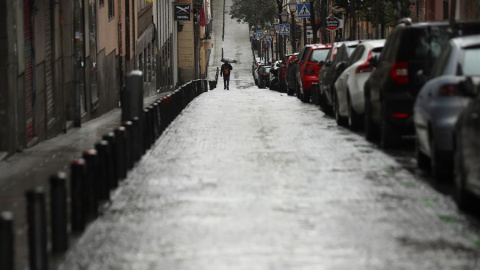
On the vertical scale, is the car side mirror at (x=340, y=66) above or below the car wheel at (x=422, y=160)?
above

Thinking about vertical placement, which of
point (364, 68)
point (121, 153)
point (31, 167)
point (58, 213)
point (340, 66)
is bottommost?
point (31, 167)

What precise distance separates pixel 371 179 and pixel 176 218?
11.3 ft

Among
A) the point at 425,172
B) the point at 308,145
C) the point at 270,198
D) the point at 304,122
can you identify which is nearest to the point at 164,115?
the point at 304,122

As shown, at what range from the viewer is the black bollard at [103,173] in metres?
11.6

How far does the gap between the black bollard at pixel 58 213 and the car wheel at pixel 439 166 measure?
477 cm

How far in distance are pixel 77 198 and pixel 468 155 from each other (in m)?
3.28

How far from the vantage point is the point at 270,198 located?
12031 millimetres

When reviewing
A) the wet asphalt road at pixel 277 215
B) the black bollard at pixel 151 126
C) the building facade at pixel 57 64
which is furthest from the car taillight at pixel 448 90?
the building facade at pixel 57 64

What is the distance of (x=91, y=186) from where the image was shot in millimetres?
10852

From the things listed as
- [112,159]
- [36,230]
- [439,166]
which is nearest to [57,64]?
[112,159]

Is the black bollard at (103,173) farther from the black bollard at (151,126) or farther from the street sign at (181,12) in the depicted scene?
the street sign at (181,12)

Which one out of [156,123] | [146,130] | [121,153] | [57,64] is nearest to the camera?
[121,153]

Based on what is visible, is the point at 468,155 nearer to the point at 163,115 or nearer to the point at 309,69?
the point at 163,115

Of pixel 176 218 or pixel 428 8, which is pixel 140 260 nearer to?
pixel 176 218
